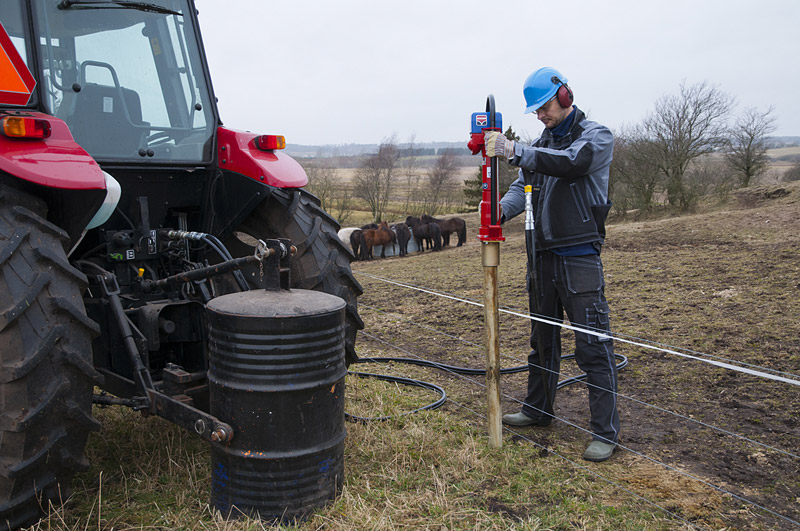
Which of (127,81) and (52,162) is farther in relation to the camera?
(127,81)

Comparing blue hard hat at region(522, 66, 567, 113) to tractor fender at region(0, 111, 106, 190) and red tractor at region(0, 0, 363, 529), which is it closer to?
red tractor at region(0, 0, 363, 529)

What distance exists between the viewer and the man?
3.46 metres

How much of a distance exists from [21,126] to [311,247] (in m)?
1.54

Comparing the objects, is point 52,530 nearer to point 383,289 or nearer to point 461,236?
point 383,289

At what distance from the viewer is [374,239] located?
16.8 meters

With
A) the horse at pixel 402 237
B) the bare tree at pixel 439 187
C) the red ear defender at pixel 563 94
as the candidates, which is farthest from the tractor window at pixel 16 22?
the bare tree at pixel 439 187

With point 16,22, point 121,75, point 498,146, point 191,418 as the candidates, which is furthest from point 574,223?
point 16,22

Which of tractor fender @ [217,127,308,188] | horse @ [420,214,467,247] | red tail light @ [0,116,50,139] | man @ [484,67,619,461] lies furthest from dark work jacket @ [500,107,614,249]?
horse @ [420,214,467,247]

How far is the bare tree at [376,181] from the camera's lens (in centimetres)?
2985

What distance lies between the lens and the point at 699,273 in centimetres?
820

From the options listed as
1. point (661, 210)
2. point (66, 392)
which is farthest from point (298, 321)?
point (661, 210)

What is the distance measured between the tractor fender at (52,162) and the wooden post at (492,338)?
1.98 m

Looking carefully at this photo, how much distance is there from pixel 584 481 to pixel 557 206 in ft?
4.93

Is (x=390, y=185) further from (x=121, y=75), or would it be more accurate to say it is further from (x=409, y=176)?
(x=121, y=75)
